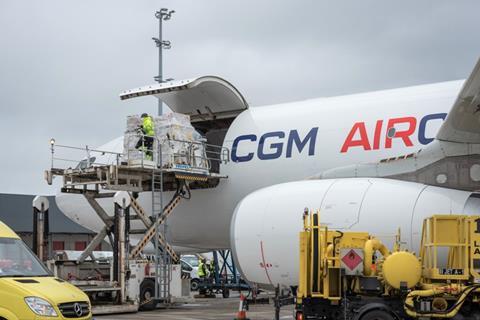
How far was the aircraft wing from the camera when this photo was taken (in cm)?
1270

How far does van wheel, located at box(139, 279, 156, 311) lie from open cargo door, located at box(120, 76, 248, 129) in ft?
15.8

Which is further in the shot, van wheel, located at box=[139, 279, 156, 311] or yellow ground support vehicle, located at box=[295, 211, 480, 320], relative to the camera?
van wheel, located at box=[139, 279, 156, 311]

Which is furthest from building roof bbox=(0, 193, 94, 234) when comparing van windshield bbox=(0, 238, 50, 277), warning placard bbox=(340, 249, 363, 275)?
warning placard bbox=(340, 249, 363, 275)

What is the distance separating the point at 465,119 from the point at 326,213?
3032mm

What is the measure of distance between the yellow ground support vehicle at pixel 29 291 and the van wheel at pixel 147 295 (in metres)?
8.88

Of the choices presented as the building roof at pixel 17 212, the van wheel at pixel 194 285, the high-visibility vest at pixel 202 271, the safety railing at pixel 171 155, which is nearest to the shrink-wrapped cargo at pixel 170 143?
the safety railing at pixel 171 155

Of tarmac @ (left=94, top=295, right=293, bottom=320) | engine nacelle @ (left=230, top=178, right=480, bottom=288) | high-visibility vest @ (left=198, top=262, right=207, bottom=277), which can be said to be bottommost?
high-visibility vest @ (left=198, top=262, right=207, bottom=277)

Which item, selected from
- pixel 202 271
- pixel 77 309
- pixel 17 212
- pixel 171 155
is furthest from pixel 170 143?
pixel 17 212

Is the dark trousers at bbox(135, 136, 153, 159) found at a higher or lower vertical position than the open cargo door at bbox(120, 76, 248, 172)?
lower

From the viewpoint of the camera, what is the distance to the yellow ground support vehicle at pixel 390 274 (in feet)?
36.7

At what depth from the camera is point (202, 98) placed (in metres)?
21.0

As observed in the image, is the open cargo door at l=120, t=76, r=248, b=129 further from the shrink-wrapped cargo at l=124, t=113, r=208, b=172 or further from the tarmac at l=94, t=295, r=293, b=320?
the tarmac at l=94, t=295, r=293, b=320

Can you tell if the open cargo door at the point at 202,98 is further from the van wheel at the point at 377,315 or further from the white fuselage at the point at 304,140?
the van wheel at the point at 377,315

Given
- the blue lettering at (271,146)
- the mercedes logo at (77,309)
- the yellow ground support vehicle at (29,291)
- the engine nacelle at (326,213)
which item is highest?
the blue lettering at (271,146)
